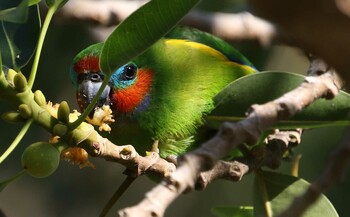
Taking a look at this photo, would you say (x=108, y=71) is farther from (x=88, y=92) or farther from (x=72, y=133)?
(x=88, y=92)

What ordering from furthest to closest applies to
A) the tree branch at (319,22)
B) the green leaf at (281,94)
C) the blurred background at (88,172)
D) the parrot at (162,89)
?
the blurred background at (88,172)
the parrot at (162,89)
the green leaf at (281,94)
the tree branch at (319,22)

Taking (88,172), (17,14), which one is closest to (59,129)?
(17,14)

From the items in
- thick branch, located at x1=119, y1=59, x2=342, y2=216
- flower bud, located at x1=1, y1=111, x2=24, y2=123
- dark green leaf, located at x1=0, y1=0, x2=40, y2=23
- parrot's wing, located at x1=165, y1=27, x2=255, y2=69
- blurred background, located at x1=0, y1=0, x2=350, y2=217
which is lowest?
blurred background, located at x1=0, y1=0, x2=350, y2=217

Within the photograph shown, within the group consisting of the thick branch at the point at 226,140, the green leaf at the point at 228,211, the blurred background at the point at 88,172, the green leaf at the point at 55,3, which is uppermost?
the thick branch at the point at 226,140

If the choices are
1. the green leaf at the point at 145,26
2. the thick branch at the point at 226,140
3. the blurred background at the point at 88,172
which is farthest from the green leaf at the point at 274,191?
the blurred background at the point at 88,172

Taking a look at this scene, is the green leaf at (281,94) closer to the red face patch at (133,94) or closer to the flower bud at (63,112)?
the flower bud at (63,112)

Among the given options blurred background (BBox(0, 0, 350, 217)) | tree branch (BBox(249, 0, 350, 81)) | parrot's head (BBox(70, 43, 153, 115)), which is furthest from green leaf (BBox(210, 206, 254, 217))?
tree branch (BBox(249, 0, 350, 81))

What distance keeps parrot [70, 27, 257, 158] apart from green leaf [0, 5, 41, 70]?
42 cm

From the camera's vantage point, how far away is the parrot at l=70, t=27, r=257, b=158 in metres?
1.61

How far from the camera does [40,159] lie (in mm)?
966

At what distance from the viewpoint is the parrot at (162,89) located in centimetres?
161

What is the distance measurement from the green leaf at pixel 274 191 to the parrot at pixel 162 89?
0.24m

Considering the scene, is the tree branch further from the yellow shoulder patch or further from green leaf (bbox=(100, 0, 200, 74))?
the yellow shoulder patch

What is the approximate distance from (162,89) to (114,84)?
0.43ft
